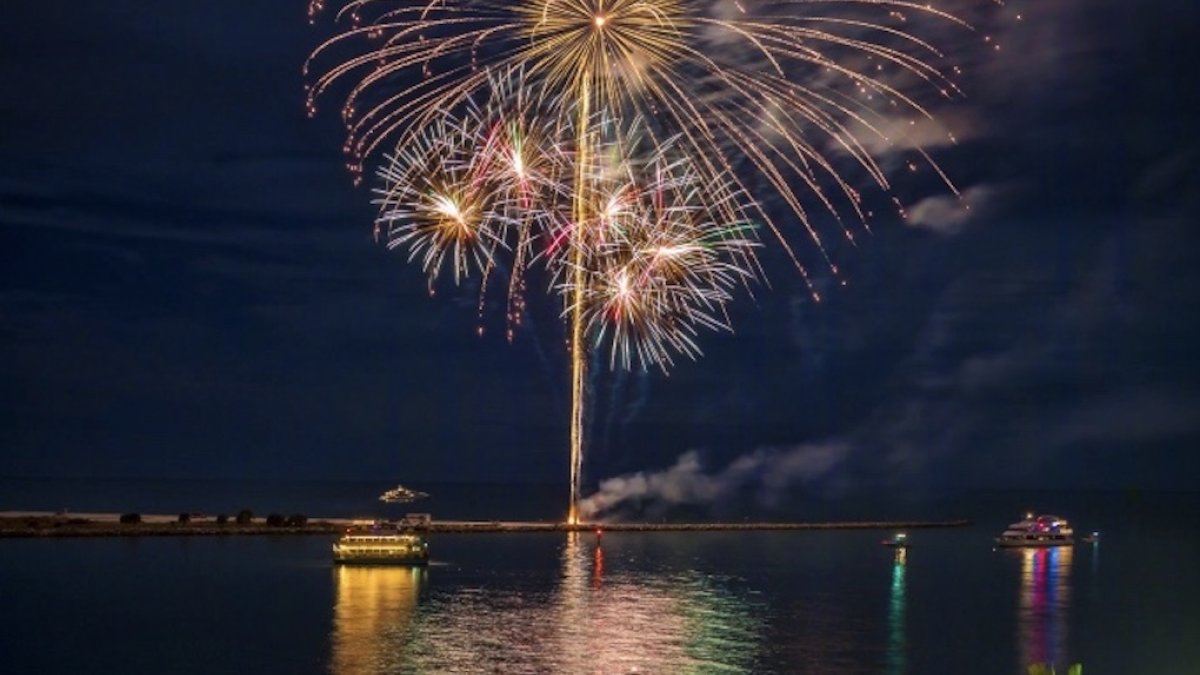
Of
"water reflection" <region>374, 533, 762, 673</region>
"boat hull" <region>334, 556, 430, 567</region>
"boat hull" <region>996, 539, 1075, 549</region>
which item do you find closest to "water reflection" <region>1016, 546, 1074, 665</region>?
"boat hull" <region>996, 539, 1075, 549</region>

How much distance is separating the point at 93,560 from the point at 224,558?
240 inches

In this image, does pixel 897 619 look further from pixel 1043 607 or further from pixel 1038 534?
pixel 1038 534

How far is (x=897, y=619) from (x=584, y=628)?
48.6 feet

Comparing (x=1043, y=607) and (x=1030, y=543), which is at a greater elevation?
(x=1030, y=543)

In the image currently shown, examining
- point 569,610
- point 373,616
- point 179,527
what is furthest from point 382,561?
point 179,527

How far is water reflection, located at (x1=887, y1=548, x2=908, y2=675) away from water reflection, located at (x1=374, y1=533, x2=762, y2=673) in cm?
476

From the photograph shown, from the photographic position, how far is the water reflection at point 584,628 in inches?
1684

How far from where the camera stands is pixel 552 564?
6888 centimetres

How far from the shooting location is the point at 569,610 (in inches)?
2124

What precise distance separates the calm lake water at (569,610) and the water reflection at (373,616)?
134 millimetres

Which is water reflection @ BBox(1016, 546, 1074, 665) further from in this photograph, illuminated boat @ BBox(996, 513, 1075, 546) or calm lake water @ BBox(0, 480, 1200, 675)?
illuminated boat @ BBox(996, 513, 1075, 546)

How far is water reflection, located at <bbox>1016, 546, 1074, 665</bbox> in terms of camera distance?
50656 millimetres

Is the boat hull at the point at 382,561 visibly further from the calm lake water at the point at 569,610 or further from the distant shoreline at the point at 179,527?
the distant shoreline at the point at 179,527

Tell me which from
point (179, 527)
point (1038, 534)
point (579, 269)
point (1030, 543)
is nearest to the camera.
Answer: point (579, 269)
